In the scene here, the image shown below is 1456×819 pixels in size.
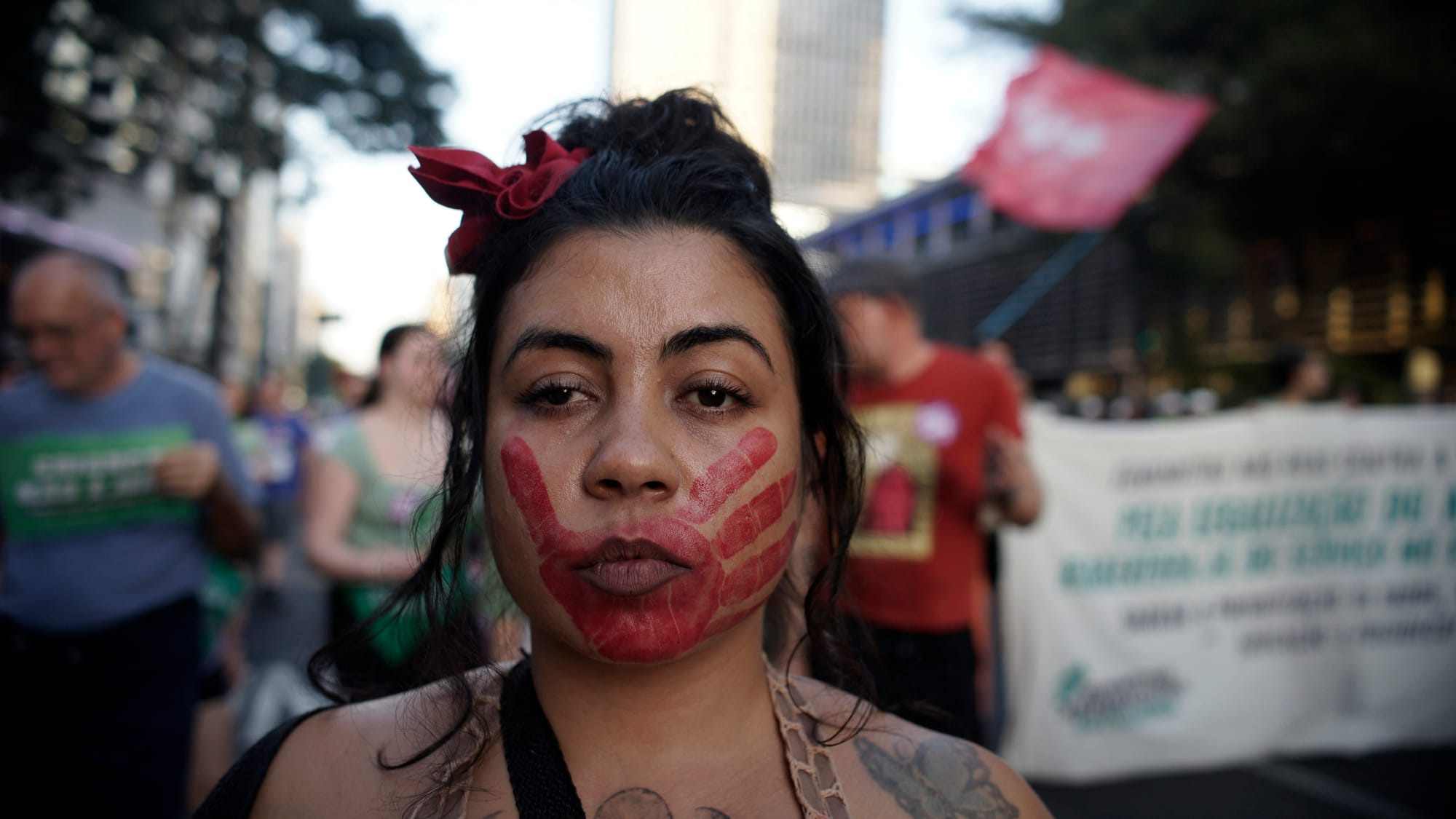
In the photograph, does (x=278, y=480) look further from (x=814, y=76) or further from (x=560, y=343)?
(x=814, y=76)

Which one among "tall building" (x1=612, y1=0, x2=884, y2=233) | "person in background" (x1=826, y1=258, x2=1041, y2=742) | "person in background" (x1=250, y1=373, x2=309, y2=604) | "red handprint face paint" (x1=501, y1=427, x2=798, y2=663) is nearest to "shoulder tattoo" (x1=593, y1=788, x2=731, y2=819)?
"red handprint face paint" (x1=501, y1=427, x2=798, y2=663)

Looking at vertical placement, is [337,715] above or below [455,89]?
below

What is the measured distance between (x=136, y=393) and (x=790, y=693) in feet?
8.70

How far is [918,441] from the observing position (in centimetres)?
328

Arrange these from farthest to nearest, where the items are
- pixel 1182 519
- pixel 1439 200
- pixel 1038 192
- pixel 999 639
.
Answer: pixel 1439 200 < pixel 1038 192 < pixel 999 639 < pixel 1182 519

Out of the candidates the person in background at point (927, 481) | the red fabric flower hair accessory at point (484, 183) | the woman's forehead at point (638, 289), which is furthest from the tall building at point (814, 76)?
the woman's forehead at point (638, 289)

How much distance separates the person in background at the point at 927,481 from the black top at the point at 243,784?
6.51ft

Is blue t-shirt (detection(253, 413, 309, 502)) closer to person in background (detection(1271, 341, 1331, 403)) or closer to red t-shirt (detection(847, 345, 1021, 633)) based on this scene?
red t-shirt (detection(847, 345, 1021, 633))

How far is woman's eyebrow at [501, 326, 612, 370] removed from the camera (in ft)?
3.78

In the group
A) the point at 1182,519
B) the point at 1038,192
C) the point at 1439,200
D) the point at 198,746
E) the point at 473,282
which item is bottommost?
the point at 198,746

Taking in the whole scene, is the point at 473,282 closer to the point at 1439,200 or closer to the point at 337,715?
the point at 337,715

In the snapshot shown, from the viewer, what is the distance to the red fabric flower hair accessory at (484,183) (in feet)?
4.26

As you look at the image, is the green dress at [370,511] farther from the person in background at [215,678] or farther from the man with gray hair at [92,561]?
the man with gray hair at [92,561]

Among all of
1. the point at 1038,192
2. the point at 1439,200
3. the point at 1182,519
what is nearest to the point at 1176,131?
the point at 1038,192
